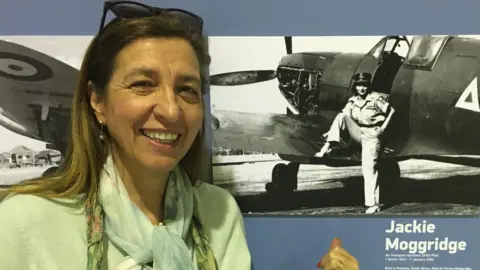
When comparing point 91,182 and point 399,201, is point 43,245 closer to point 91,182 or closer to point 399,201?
point 91,182

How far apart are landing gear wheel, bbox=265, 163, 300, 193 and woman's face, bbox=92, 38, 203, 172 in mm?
257

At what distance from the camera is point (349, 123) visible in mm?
1004

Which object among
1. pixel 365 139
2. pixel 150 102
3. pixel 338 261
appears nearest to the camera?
pixel 150 102

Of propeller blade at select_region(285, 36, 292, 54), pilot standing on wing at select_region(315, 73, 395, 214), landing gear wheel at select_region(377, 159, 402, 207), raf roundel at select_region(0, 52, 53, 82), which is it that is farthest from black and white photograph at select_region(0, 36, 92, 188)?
landing gear wheel at select_region(377, 159, 402, 207)

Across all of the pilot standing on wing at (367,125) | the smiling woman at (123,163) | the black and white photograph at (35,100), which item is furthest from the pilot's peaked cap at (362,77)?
the black and white photograph at (35,100)

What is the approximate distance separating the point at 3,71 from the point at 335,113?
0.66m

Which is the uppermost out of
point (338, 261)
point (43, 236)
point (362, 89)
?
point (362, 89)

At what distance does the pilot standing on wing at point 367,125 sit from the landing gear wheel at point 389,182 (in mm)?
10

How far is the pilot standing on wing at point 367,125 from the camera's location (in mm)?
994

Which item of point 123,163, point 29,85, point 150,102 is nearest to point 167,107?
point 150,102

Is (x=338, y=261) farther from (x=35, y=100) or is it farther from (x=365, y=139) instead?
(x=35, y=100)

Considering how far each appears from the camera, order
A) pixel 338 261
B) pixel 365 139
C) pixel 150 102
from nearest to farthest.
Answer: pixel 150 102
pixel 338 261
pixel 365 139

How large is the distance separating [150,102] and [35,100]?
34 cm

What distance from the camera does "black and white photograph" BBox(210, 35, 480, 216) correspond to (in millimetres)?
985
